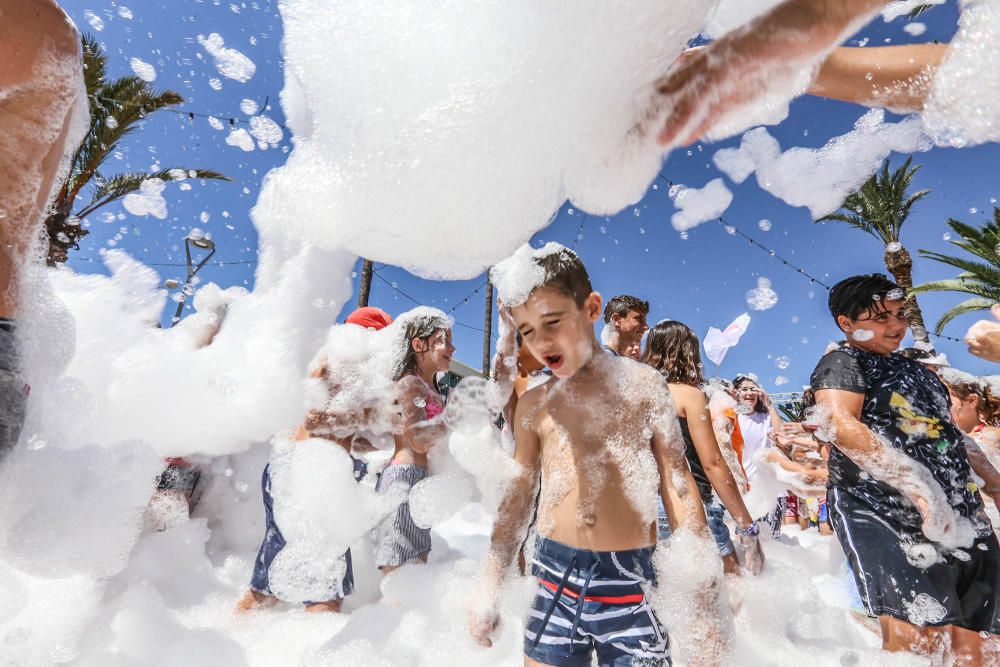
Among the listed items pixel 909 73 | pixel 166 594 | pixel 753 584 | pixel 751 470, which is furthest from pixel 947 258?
pixel 166 594

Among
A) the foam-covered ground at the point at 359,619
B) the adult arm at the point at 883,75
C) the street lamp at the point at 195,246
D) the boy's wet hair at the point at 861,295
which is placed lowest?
the foam-covered ground at the point at 359,619

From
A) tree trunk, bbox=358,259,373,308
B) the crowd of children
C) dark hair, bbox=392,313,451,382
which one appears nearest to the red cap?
dark hair, bbox=392,313,451,382

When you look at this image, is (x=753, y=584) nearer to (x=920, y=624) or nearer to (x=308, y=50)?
(x=920, y=624)

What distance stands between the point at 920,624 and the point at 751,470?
253 cm

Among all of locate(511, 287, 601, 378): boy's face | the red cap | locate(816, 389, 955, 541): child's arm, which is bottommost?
locate(816, 389, 955, 541): child's arm

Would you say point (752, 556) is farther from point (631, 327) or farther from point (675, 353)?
point (631, 327)

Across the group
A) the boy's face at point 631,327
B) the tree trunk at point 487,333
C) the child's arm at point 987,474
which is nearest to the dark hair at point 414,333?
the boy's face at point 631,327

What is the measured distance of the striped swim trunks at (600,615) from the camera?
4.81ft

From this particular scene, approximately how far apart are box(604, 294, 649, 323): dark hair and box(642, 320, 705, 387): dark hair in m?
0.20

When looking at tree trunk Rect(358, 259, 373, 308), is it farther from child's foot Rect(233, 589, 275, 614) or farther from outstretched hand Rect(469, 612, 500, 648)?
outstretched hand Rect(469, 612, 500, 648)

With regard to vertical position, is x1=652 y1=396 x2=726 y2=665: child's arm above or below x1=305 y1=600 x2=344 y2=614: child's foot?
above

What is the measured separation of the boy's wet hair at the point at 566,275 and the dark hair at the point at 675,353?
1053 millimetres

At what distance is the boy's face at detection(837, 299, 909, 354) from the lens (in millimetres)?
2080

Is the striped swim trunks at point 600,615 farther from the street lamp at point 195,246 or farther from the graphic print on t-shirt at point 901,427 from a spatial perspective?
the street lamp at point 195,246
